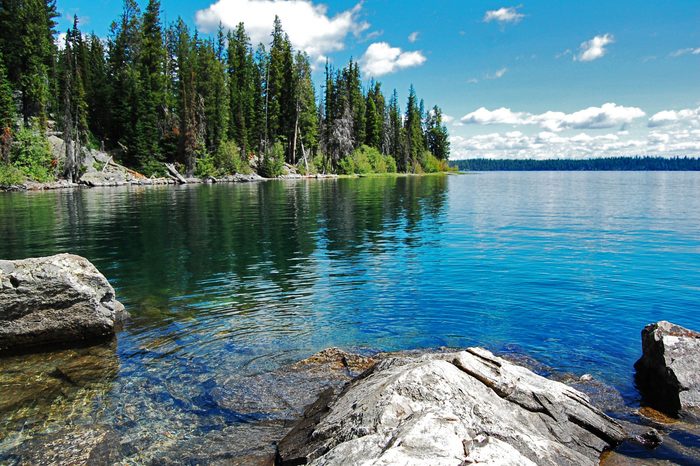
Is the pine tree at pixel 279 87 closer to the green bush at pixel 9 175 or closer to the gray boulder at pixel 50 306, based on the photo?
the green bush at pixel 9 175

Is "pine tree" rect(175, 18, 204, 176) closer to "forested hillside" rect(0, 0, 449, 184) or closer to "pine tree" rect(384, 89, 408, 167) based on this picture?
"forested hillside" rect(0, 0, 449, 184)

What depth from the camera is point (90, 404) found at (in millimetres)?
8023

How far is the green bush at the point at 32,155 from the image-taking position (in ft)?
212

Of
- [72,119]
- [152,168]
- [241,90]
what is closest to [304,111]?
[241,90]

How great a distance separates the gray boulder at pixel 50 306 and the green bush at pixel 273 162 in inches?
3418

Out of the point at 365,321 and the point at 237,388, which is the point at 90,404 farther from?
the point at 365,321

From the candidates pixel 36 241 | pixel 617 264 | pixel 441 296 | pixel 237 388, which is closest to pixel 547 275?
pixel 617 264

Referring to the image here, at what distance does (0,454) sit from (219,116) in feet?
308

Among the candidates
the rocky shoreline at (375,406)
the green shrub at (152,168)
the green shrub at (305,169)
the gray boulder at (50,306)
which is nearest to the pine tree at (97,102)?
→ the green shrub at (152,168)

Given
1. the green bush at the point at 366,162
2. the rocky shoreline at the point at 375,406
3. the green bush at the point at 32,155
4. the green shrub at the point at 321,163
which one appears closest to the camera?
the rocky shoreline at the point at 375,406

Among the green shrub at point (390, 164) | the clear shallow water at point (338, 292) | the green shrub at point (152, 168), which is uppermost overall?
the green shrub at point (390, 164)

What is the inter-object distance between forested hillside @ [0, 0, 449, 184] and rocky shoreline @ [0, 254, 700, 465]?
63.7m

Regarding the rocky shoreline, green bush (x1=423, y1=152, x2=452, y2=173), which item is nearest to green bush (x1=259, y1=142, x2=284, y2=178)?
green bush (x1=423, y1=152, x2=452, y2=173)

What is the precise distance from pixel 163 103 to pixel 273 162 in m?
23.2
